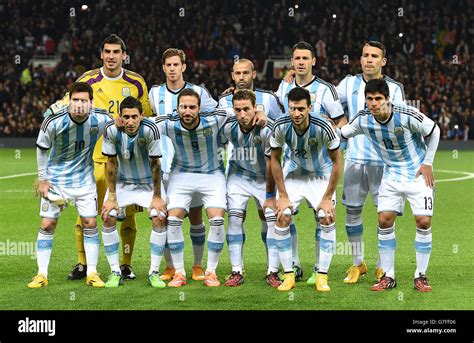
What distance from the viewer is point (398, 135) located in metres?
8.11

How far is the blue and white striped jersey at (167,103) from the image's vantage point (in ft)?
29.6

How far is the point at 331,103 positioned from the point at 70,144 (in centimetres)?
253

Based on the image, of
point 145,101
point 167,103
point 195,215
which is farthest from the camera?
point 145,101

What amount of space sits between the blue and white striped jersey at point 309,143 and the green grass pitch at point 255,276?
1093 mm

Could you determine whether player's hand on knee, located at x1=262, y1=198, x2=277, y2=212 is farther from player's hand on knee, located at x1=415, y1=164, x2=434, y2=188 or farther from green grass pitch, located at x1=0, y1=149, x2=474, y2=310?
player's hand on knee, located at x1=415, y1=164, x2=434, y2=188

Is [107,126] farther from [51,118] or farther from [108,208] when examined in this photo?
[108,208]

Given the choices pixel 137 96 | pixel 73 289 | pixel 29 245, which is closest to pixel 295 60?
pixel 137 96

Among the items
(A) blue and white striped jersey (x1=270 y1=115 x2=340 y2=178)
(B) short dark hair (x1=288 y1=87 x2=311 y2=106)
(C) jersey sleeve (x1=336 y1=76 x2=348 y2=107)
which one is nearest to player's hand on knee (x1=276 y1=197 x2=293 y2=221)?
(A) blue and white striped jersey (x1=270 y1=115 x2=340 y2=178)

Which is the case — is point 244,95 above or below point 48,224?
above

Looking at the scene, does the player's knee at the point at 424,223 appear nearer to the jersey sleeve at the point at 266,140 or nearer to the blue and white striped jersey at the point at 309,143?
the blue and white striped jersey at the point at 309,143

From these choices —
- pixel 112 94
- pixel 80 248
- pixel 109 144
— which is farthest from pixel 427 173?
pixel 80 248

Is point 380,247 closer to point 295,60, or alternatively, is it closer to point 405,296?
point 405,296

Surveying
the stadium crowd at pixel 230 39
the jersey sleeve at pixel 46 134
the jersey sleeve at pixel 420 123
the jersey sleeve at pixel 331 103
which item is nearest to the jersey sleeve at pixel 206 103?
the jersey sleeve at pixel 331 103

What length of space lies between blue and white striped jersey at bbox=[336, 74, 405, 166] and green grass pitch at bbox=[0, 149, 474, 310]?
1163mm
